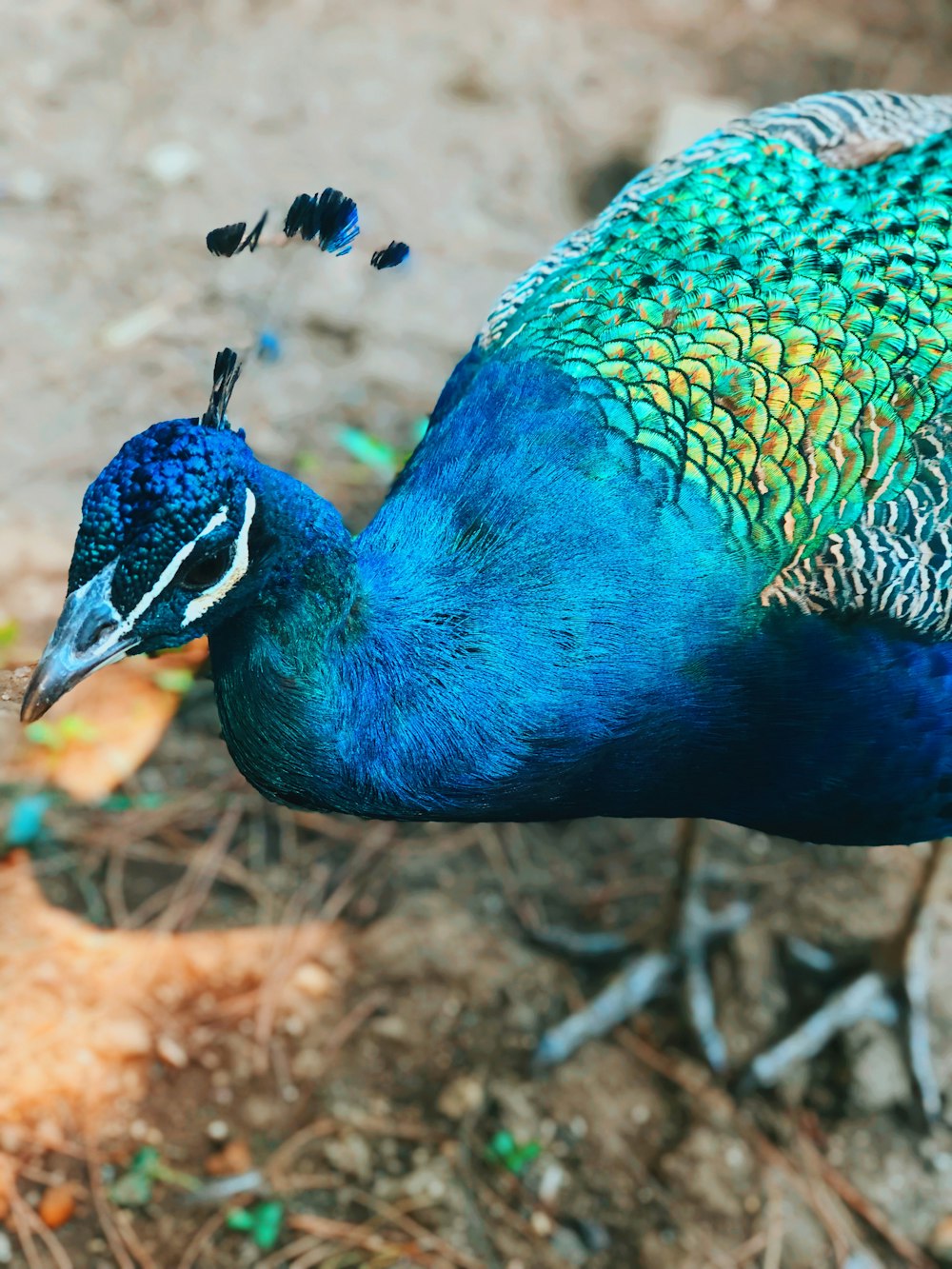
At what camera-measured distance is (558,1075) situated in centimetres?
241

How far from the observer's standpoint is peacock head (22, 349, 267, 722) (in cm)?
131

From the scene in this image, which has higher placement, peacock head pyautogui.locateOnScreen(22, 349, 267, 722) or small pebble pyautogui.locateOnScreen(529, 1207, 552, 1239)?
peacock head pyautogui.locateOnScreen(22, 349, 267, 722)

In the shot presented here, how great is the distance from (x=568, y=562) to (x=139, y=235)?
266 centimetres

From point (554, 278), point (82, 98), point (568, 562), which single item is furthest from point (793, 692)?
point (82, 98)

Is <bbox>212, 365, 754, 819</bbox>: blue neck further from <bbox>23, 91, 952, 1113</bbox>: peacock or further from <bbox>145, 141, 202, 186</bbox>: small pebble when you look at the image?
<bbox>145, 141, 202, 186</bbox>: small pebble

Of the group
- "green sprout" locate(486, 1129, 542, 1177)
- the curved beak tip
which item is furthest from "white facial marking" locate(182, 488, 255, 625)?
"green sprout" locate(486, 1129, 542, 1177)

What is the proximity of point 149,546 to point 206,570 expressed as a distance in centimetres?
9

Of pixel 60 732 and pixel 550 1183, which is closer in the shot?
pixel 550 1183

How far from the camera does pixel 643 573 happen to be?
157cm

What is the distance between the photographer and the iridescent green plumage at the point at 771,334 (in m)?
1.62

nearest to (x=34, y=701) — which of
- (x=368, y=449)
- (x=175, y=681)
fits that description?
(x=175, y=681)

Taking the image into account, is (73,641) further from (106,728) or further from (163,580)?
(106,728)

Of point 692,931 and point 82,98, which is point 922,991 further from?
point 82,98

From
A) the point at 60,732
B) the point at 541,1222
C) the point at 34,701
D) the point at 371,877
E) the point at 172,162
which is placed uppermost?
the point at 34,701
